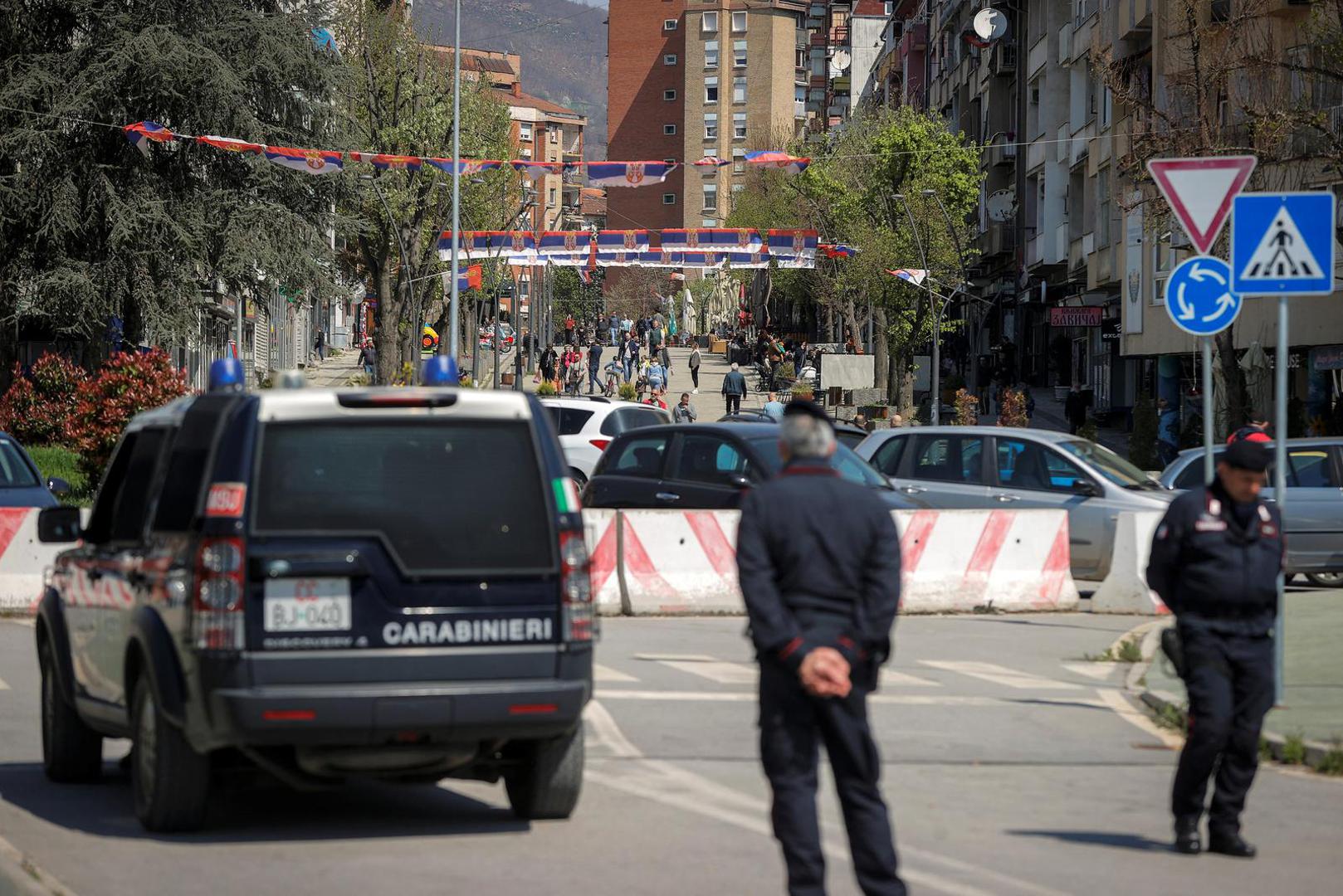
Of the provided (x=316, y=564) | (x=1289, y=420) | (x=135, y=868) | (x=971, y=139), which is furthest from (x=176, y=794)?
(x=971, y=139)

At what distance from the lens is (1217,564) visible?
745 cm

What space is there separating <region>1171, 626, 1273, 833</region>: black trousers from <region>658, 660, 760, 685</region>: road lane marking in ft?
17.7

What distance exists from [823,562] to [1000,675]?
7.91 m

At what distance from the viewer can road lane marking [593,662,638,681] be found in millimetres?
12828

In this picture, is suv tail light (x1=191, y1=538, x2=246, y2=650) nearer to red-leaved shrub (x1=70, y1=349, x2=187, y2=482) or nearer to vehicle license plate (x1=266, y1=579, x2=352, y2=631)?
vehicle license plate (x1=266, y1=579, x2=352, y2=631)

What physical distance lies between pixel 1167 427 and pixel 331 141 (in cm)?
1928

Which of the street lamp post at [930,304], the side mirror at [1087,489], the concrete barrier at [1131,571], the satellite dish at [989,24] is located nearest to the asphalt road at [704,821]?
the concrete barrier at [1131,571]

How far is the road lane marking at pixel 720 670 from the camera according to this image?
12.9 meters

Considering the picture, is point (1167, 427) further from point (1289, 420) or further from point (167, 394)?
point (167, 394)

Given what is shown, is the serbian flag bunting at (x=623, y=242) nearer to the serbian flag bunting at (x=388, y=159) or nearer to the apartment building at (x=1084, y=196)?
the apartment building at (x=1084, y=196)

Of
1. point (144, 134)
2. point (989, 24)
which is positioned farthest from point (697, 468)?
point (989, 24)

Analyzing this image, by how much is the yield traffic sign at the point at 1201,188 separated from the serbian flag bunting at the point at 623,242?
4917 cm

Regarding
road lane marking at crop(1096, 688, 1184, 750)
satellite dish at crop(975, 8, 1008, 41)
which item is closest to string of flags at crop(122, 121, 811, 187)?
road lane marking at crop(1096, 688, 1184, 750)

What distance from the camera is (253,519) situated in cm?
710
